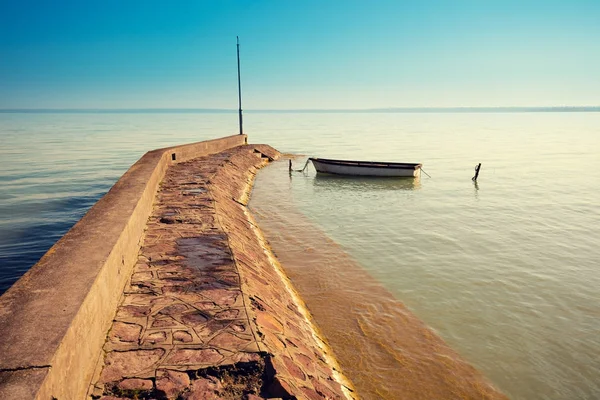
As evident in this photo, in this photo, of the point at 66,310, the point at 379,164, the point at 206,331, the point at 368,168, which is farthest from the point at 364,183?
the point at 66,310

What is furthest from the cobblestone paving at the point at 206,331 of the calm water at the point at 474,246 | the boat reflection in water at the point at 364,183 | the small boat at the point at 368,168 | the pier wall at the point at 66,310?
the small boat at the point at 368,168

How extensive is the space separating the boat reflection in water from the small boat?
10.9 inches

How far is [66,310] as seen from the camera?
3.64 meters

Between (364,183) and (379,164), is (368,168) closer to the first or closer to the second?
(379,164)

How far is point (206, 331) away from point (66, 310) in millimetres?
1480

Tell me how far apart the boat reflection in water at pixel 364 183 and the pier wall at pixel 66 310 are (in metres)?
17.2

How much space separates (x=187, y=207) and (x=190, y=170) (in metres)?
7.54

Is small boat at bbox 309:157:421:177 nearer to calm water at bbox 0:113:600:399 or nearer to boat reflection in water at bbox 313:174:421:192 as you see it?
boat reflection in water at bbox 313:174:421:192

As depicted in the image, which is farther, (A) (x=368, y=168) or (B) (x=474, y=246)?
(A) (x=368, y=168)

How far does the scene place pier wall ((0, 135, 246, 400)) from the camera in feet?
9.50

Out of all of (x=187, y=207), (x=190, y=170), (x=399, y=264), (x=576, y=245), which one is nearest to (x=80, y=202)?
(x=190, y=170)

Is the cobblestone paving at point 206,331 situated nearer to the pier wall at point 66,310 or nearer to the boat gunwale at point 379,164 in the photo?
the pier wall at point 66,310

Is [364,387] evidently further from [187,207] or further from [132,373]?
[187,207]

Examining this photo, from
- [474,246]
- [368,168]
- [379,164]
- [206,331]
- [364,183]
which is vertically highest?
[206,331]
